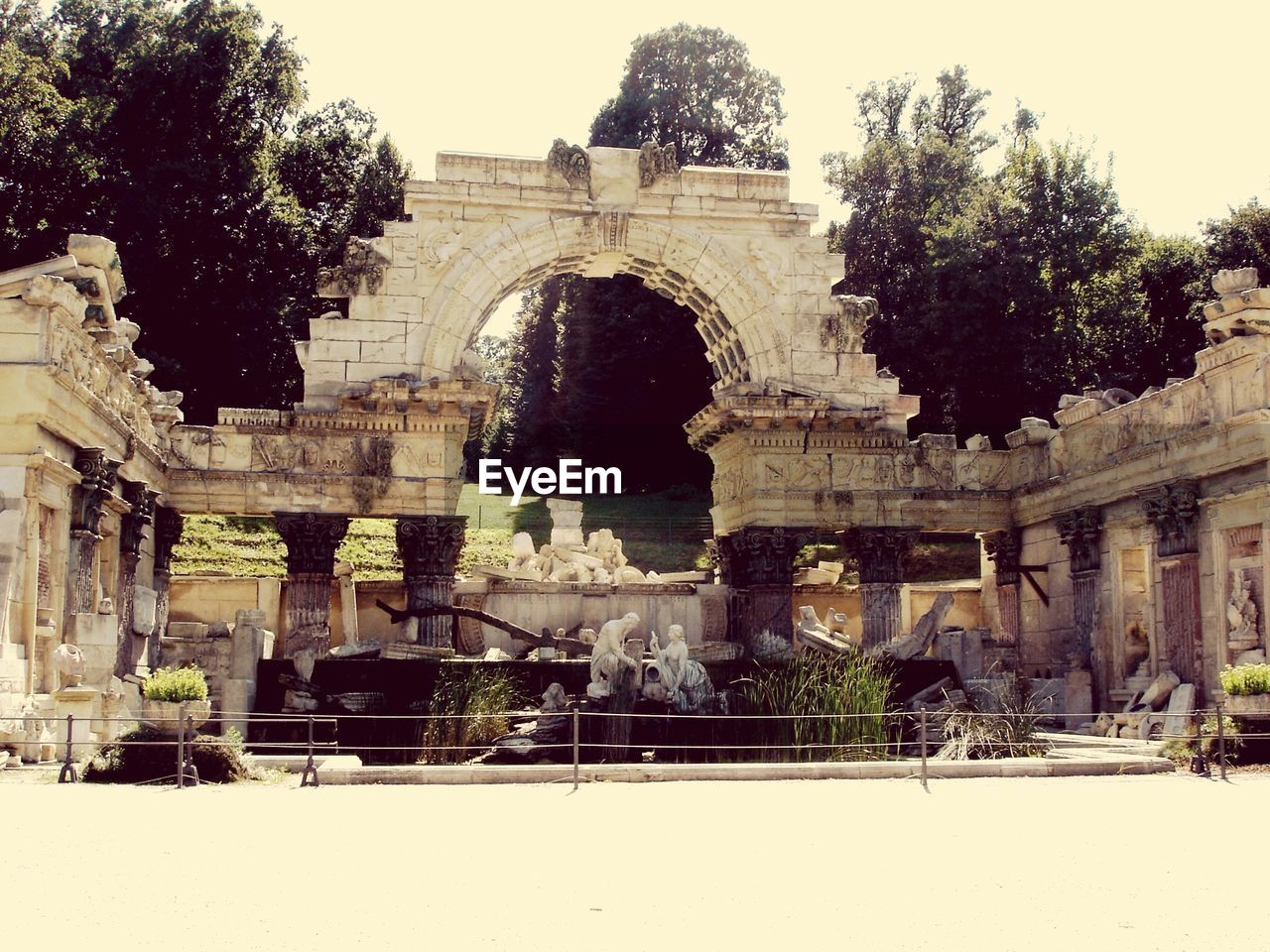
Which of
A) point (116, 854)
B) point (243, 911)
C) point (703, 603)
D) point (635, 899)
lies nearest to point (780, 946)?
point (635, 899)

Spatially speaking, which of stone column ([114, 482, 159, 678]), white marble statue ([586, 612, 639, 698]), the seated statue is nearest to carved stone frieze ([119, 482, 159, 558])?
stone column ([114, 482, 159, 678])

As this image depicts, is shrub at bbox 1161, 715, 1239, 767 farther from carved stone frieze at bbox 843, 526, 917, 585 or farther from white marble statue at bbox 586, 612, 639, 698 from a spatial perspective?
carved stone frieze at bbox 843, 526, 917, 585

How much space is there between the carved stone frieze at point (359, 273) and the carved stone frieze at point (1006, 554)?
11.4 meters

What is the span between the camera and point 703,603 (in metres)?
25.6

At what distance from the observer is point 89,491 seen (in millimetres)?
17766

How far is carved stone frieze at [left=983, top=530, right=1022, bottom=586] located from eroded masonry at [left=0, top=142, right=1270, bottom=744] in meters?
0.05

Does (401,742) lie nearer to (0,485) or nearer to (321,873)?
(0,485)

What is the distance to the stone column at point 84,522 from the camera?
1758 centimetres

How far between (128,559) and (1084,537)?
14.1 metres

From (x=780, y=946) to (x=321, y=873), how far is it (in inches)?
114

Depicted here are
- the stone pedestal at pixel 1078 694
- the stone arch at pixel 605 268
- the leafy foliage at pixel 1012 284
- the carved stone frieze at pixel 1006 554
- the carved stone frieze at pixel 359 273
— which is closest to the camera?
the stone pedestal at pixel 1078 694

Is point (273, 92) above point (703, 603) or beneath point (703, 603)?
above

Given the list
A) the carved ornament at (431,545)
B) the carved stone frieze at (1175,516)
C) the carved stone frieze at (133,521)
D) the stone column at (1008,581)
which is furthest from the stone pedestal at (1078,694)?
the carved stone frieze at (133,521)

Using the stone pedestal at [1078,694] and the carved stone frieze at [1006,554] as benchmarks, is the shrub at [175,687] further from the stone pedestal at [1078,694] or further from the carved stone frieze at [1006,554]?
the carved stone frieze at [1006,554]
